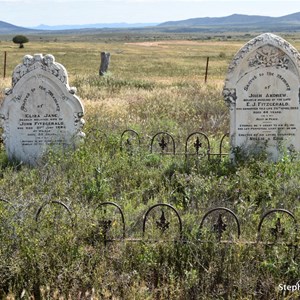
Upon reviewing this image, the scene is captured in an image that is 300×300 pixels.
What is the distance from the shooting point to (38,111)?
8.72m


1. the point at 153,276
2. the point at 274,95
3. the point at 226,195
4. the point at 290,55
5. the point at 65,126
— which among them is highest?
the point at 290,55

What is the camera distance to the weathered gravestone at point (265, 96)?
818 centimetres

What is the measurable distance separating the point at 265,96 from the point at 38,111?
4026 millimetres

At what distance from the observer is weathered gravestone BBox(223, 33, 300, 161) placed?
26.8ft

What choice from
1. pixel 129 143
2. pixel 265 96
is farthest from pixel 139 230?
pixel 265 96

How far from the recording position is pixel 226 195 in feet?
21.9

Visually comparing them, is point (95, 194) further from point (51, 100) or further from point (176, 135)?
point (176, 135)

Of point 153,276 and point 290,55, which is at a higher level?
point 290,55

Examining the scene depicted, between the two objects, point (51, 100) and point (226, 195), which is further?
point (51, 100)

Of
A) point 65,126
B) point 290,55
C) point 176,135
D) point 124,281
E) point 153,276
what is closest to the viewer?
point 124,281

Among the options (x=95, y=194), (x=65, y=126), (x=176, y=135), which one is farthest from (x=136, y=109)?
(x=95, y=194)

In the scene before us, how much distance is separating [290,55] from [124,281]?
5.27 m

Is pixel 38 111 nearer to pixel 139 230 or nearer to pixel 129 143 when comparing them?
pixel 129 143

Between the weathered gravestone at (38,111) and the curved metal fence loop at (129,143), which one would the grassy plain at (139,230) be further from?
the weathered gravestone at (38,111)
